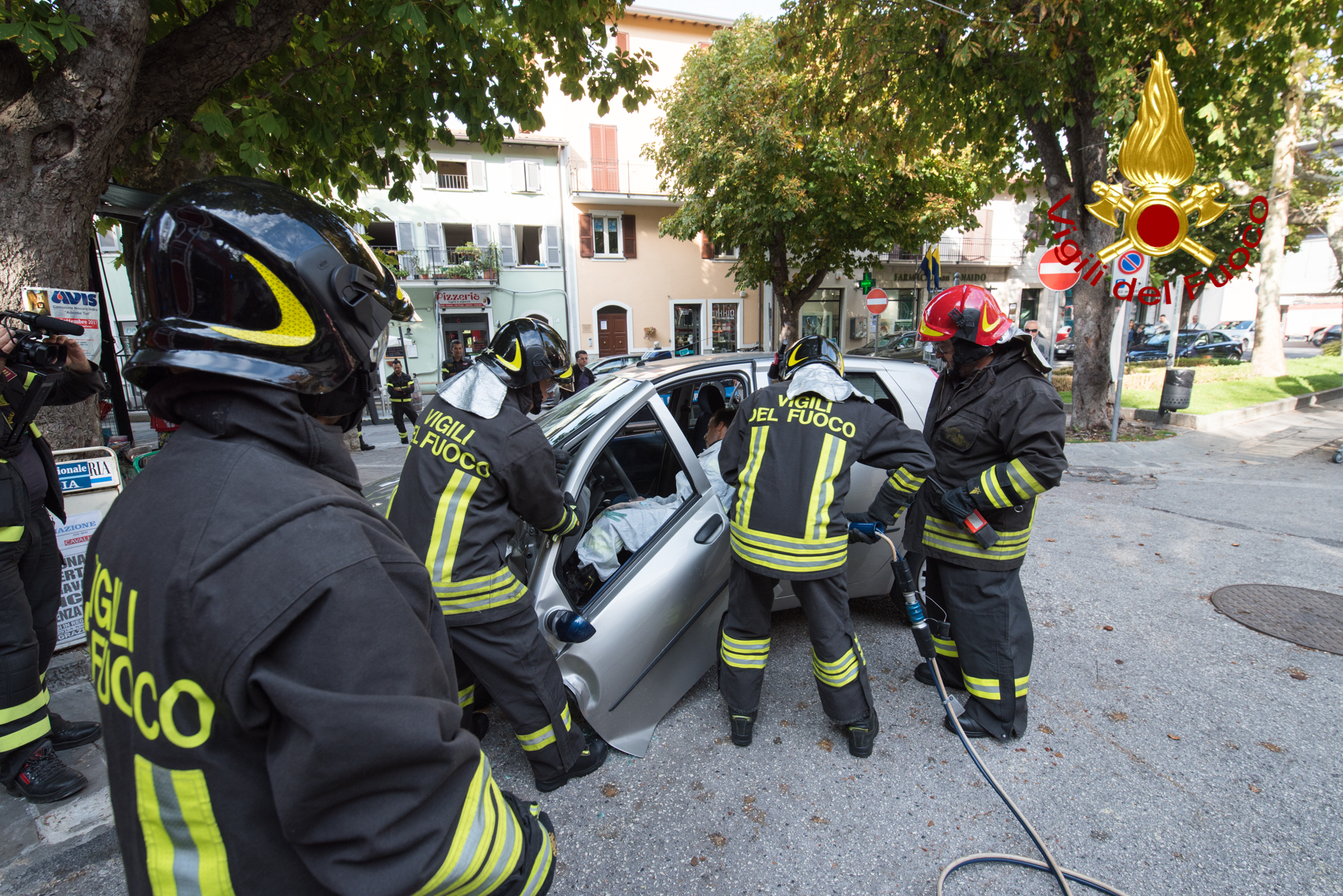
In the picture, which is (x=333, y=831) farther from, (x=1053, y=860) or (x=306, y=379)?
(x=1053, y=860)

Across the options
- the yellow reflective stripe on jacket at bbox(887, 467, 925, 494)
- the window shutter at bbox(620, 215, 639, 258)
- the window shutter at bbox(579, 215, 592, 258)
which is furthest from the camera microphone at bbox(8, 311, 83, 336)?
the window shutter at bbox(620, 215, 639, 258)

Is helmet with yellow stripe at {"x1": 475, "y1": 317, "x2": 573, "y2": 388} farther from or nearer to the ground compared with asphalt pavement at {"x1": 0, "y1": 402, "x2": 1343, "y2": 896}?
farther from the ground

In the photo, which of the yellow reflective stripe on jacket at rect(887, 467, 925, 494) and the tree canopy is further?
the tree canopy

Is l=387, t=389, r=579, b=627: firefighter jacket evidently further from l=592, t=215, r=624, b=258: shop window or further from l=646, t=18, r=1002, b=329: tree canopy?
l=592, t=215, r=624, b=258: shop window

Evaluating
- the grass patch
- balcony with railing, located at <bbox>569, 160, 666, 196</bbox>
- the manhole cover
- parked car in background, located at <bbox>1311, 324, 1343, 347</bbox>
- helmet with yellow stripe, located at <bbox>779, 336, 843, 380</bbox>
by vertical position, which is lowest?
the manhole cover

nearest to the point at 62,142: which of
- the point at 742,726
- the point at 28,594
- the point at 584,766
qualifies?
the point at 28,594

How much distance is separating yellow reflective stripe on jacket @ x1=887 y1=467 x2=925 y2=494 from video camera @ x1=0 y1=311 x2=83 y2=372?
11.8 ft

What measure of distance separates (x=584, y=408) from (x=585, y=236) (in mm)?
21082

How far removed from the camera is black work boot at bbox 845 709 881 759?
2.70 metres

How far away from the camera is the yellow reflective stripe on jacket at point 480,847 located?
875 mm

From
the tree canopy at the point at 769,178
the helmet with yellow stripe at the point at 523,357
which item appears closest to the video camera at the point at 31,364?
the helmet with yellow stripe at the point at 523,357

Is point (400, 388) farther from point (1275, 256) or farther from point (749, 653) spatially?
point (1275, 256)

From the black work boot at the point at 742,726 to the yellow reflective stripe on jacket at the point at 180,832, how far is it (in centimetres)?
221

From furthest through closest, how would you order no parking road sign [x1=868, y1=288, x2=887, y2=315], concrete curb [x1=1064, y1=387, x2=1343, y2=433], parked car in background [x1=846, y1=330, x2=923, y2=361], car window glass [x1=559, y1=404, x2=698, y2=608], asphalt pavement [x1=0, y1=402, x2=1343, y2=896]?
parked car in background [x1=846, y1=330, x2=923, y2=361] < no parking road sign [x1=868, y1=288, x2=887, y2=315] < concrete curb [x1=1064, y1=387, x2=1343, y2=433] < car window glass [x1=559, y1=404, x2=698, y2=608] < asphalt pavement [x1=0, y1=402, x2=1343, y2=896]
